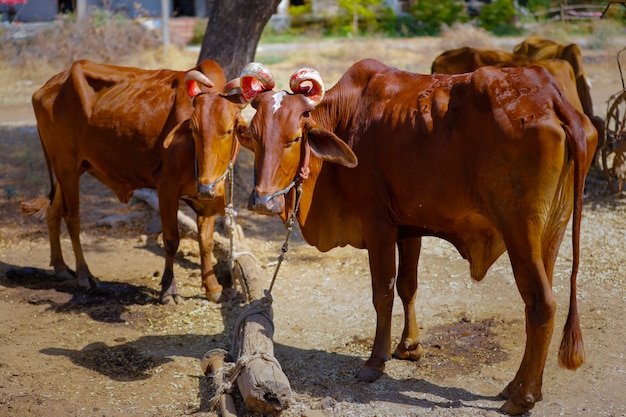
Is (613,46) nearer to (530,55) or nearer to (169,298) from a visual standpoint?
(530,55)

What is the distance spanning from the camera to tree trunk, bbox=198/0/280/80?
30.1 feet

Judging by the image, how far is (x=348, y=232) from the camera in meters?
5.63

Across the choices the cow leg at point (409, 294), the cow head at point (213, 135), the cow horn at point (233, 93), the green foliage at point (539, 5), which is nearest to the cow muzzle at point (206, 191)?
the cow head at point (213, 135)

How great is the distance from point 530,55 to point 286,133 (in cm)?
777

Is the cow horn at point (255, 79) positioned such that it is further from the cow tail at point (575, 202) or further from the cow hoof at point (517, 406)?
the cow hoof at point (517, 406)

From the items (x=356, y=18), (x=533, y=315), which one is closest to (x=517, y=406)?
(x=533, y=315)

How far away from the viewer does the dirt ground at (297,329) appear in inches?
200

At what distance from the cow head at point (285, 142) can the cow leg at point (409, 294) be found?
3.56 ft

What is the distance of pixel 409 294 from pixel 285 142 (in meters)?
1.60

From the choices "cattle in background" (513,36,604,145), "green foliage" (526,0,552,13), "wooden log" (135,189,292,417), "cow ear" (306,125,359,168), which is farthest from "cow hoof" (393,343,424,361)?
"green foliage" (526,0,552,13)

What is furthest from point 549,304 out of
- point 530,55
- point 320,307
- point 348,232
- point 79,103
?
point 530,55

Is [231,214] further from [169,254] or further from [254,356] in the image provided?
[254,356]

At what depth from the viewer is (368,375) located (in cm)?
532

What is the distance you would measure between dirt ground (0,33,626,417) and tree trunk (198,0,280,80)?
1.41 m
